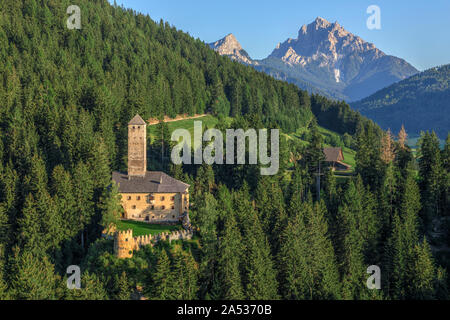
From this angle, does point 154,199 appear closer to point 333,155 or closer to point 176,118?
point 333,155

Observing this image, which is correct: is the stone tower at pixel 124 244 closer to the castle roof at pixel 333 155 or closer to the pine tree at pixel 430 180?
the pine tree at pixel 430 180

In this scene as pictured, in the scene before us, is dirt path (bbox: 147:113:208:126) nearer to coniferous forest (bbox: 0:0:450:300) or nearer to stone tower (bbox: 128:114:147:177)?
coniferous forest (bbox: 0:0:450:300)

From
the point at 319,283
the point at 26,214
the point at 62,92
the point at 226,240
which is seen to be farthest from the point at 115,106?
the point at 319,283

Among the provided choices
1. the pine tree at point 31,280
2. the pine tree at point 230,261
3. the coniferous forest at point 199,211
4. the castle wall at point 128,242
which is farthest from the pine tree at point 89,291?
the pine tree at point 230,261

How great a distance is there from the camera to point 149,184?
75.9m

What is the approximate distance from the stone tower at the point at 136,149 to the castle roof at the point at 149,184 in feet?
4.39

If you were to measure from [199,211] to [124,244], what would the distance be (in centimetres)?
1165

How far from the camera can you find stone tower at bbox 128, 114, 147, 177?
7875 cm

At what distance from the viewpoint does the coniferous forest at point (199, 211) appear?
198 ft

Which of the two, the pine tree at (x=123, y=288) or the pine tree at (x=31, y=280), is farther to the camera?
the pine tree at (x=123, y=288)

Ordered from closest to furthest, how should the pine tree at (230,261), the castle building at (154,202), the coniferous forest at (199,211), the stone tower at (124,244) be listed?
the pine tree at (230,261), the coniferous forest at (199,211), the stone tower at (124,244), the castle building at (154,202)

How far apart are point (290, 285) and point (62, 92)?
76334 millimetres

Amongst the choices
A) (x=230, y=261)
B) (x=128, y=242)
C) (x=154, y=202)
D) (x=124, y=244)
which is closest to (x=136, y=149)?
(x=154, y=202)
